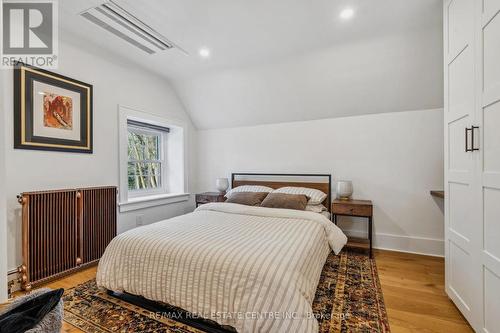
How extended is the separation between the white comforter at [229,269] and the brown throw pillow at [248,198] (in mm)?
871

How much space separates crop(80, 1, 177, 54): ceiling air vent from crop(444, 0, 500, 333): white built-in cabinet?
263 cm

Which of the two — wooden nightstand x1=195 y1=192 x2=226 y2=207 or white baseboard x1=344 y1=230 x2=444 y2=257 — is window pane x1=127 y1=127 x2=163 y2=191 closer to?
wooden nightstand x1=195 y1=192 x2=226 y2=207

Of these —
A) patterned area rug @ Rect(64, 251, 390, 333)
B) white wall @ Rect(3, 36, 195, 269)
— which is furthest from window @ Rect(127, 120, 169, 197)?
patterned area rug @ Rect(64, 251, 390, 333)

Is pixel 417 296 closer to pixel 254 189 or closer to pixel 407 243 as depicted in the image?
pixel 407 243

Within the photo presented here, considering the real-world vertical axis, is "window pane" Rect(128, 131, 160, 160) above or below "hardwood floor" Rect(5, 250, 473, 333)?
above

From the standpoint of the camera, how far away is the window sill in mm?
3092

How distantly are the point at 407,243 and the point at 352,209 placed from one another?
3.02 feet

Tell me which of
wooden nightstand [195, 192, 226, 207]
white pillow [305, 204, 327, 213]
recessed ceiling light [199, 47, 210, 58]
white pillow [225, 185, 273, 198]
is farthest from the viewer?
wooden nightstand [195, 192, 226, 207]

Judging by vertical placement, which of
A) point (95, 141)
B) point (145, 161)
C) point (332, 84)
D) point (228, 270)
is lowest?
point (228, 270)

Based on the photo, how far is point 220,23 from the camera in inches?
88.0

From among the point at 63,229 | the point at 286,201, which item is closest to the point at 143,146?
the point at 63,229

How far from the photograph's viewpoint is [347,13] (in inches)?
82.0

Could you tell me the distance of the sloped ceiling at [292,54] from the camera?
6.77ft

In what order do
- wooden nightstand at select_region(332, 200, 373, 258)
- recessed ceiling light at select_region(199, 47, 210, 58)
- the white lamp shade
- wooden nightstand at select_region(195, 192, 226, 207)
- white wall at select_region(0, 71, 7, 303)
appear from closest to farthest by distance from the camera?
white wall at select_region(0, 71, 7, 303) < recessed ceiling light at select_region(199, 47, 210, 58) < wooden nightstand at select_region(332, 200, 373, 258) < wooden nightstand at select_region(195, 192, 226, 207) < the white lamp shade
